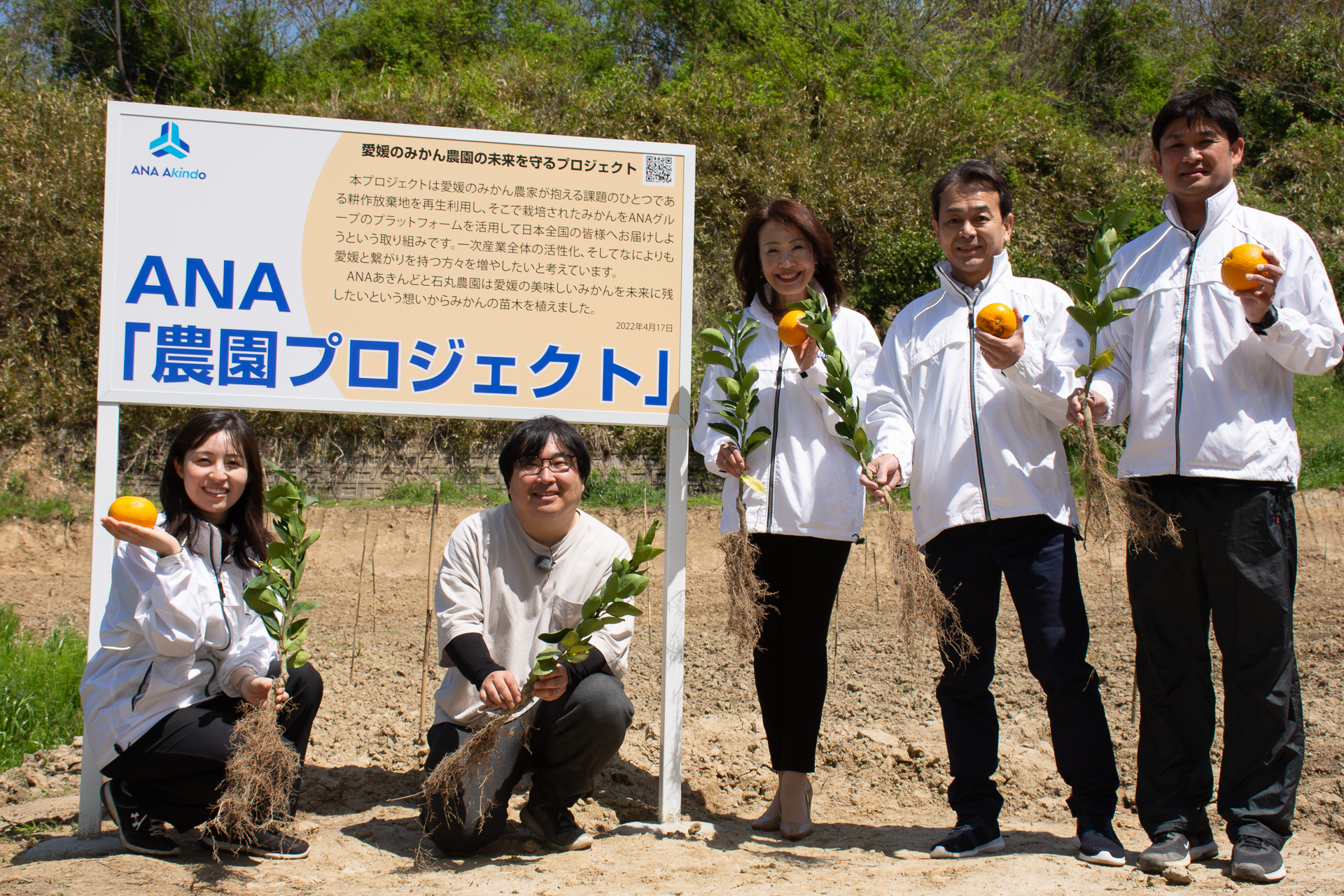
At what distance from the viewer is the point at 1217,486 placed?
2152mm

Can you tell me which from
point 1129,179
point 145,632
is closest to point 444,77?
point 1129,179

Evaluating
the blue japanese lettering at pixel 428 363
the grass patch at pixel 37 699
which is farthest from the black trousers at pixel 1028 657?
the grass patch at pixel 37 699

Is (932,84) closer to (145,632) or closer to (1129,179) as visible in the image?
(1129,179)

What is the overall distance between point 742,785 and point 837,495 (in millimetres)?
1258

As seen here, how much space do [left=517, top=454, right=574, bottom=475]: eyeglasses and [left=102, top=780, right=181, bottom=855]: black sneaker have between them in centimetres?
126

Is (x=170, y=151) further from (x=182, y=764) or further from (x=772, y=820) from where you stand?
(x=772, y=820)

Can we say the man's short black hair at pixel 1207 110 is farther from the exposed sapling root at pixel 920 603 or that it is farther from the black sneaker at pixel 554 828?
the black sneaker at pixel 554 828

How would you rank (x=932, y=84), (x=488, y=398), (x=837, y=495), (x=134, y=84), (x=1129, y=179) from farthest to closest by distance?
(x=134, y=84) → (x=932, y=84) → (x=1129, y=179) → (x=488, y=398) → (x=837, y=495)

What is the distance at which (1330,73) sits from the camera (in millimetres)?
14172

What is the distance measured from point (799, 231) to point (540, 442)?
0.94 metres

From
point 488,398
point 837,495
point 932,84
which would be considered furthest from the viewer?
point 932,84

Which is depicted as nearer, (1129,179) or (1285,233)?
(1285,233)

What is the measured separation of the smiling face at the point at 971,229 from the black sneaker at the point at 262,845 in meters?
2.26

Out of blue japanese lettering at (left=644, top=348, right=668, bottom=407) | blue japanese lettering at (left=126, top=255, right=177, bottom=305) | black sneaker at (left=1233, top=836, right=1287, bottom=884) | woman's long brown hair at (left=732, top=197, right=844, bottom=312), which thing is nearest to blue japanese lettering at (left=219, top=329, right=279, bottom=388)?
blue japanese lettering at (left=126, top=255, right=177, bottom=305)
